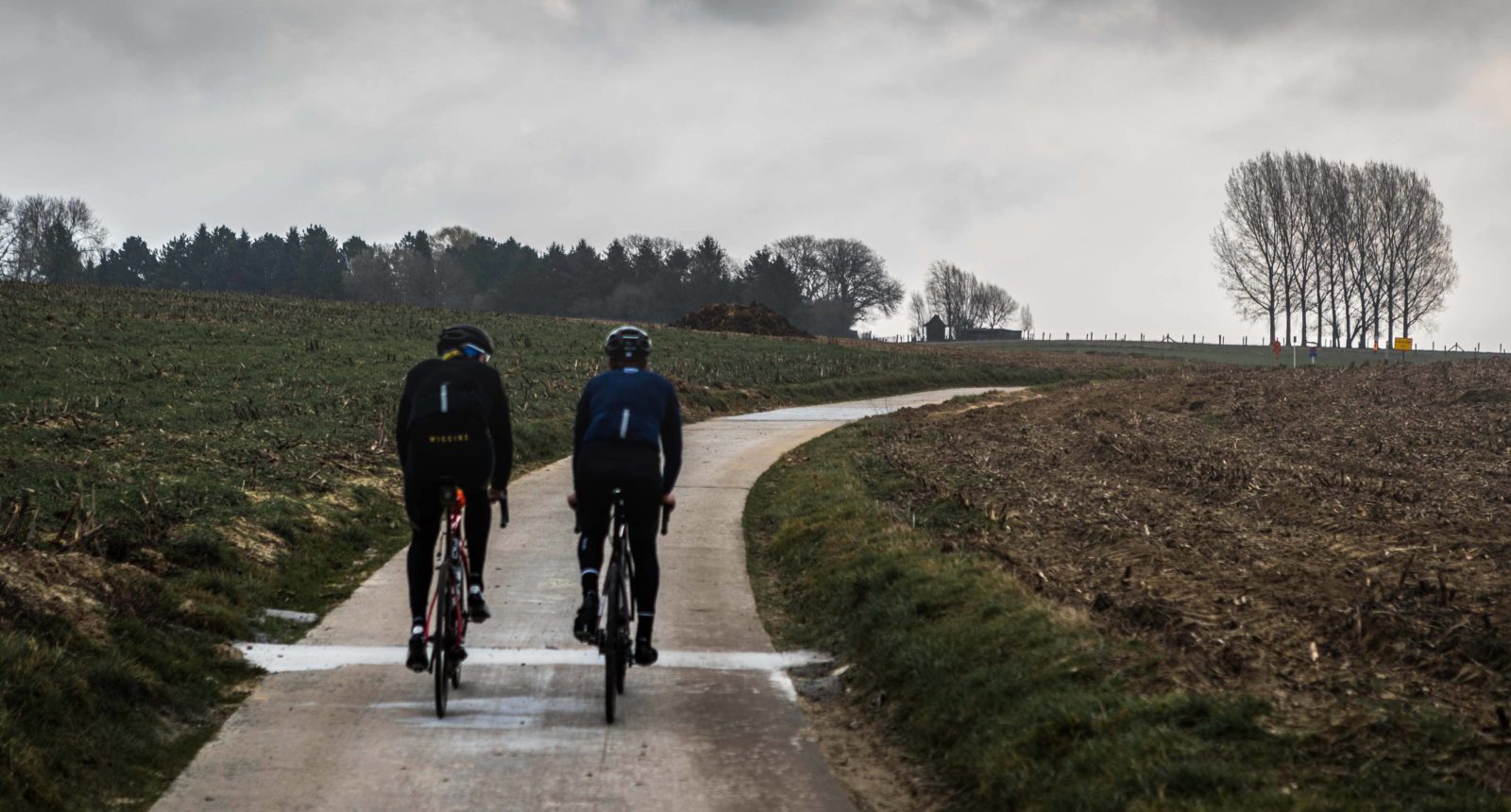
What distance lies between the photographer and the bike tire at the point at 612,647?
760cm

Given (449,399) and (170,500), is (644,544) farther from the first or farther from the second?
(170,500)

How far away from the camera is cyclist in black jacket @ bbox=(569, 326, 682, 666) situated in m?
7.71

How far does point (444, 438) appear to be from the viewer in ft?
25.7

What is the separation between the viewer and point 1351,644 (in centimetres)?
775

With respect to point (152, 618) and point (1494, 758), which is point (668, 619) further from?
point (1494, 758)

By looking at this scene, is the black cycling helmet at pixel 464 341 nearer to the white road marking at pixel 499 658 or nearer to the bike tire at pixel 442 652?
the bike tire at pixel 442 652

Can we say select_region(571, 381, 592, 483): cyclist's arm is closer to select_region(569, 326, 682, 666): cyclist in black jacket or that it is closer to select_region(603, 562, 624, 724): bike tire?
select_region(569, 326, 682, 666): cyclist in black jacket

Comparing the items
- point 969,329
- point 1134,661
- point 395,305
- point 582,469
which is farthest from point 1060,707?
point 969,329

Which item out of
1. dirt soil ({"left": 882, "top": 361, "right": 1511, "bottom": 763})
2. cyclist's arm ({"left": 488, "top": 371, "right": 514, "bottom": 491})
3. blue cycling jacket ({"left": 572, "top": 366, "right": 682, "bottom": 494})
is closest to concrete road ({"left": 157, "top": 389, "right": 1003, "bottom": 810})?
cyclist's arm ({"left": 488, "top": 371, "right": 514, "bottom": 491})

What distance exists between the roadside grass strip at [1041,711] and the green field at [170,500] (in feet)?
11.9

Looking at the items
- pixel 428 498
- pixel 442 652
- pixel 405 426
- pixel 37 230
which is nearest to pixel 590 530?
pixel 428 498

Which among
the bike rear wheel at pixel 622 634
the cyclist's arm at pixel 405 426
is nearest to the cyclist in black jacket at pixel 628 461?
the bike rear wheel at pixel 622 634

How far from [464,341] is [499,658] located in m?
2.20

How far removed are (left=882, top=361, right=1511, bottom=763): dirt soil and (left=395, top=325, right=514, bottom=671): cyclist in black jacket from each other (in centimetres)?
371
